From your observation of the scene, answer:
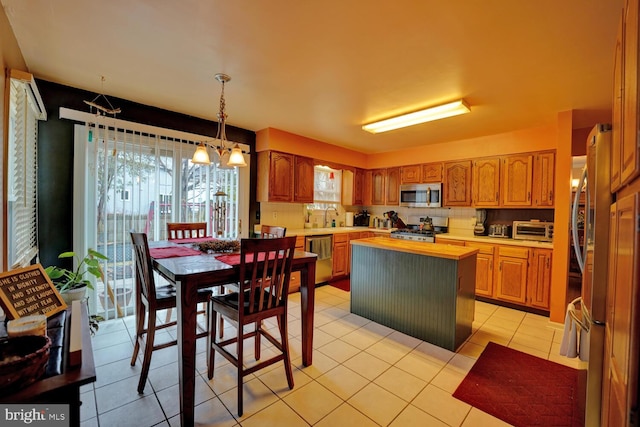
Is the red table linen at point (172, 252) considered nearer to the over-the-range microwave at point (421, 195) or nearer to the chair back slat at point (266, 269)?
the chair back slat at point (266, 269)

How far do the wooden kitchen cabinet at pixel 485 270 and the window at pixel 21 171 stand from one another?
15.1ft

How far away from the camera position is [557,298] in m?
3.04

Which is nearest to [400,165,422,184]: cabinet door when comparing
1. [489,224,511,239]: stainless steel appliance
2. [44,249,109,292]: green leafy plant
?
[489,224,511,239]: stainless steel appliance

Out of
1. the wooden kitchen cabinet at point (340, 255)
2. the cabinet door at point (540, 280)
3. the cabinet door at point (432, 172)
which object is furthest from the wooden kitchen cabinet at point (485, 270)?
the wooden kitchen cabinet at point (340, 255)

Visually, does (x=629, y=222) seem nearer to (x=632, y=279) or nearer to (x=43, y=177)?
(x=632, y=279)

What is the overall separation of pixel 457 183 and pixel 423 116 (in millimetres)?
1652

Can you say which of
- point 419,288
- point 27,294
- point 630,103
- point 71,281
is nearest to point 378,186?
point 419,288

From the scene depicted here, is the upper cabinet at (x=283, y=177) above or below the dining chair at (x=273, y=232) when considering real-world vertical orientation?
above

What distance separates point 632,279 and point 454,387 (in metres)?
1.60

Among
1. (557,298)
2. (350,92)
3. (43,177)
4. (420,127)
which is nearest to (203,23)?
(350,92)

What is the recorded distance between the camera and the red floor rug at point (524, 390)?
1.73 m

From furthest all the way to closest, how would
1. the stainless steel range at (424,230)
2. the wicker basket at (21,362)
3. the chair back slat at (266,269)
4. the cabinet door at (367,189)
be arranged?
the cabinet door at (367,189) → the stainless steel range at (424,230) → the chair back slat at (266,269) → the wicker basket at (21,362)

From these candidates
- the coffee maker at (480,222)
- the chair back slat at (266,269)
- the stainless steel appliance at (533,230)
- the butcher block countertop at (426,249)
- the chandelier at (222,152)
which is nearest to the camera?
the chair back slat at (266,269)

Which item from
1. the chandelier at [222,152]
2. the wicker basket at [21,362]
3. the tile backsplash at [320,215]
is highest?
the chandelier at [222,152]
